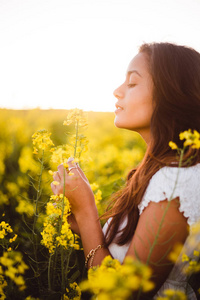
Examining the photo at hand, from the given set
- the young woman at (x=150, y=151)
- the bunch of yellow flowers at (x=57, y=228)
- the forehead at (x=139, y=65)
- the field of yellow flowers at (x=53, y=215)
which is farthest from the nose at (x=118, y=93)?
the bunch of yellow flowers at (x=57, y=228)

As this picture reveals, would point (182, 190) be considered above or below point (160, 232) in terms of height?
above

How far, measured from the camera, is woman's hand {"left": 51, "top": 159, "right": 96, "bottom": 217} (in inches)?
53.4

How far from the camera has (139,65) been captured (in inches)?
59.5

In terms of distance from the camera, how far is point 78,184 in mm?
→ 1373

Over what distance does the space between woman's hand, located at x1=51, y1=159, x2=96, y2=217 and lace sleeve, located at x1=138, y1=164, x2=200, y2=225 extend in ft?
1.11

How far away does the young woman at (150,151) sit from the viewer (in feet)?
3.97

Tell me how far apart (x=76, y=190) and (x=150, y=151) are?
444 mm

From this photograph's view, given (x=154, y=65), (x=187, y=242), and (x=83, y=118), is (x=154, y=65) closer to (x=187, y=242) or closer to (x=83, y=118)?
(x=83, y=118)

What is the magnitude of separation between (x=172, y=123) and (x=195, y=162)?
281 mm

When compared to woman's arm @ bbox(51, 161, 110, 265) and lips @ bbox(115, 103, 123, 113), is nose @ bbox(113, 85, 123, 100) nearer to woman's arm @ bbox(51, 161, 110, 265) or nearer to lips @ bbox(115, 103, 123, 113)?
lips @ bbox(115, 103, 123, 113)

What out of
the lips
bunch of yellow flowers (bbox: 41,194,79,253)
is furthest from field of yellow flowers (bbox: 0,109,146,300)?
the lips

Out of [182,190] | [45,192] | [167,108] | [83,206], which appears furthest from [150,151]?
[45,192]

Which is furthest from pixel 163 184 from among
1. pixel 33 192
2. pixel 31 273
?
pixel 33 192

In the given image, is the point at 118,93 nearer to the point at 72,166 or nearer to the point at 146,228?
the point at 72,166
